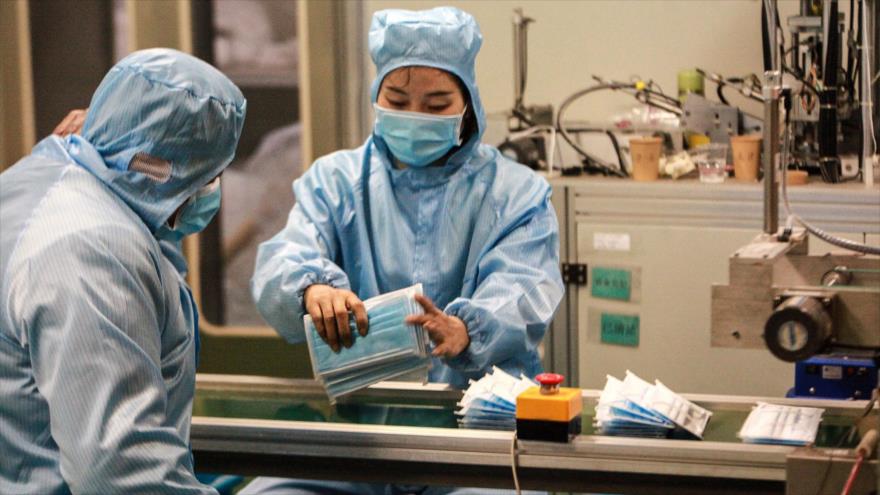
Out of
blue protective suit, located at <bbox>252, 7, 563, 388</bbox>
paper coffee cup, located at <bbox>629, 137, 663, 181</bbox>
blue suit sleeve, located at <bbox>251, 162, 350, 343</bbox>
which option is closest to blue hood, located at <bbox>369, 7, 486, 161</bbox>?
blue protective suit, located at <bbox>252, 7, 563, 388</bbox>

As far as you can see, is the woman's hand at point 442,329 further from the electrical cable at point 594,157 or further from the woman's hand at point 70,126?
the electrical cable at point 594,157

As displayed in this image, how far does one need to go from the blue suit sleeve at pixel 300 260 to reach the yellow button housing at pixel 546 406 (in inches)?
20.1

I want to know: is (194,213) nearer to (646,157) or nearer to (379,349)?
(379,349)

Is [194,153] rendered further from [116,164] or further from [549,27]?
[549,27]

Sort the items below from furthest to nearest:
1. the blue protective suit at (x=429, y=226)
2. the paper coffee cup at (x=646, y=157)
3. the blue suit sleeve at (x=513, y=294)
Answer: the paper coffee cup at (x=646, y=157)
the blue protective suit at (x=429, y=226)
the blue suit sleeve at (x=513, y=294)

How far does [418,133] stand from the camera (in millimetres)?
2164

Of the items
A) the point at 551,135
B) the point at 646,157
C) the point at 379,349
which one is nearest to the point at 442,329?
the point at 379,349

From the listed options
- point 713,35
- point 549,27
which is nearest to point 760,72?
point 713,35

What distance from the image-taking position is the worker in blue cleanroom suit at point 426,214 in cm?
210

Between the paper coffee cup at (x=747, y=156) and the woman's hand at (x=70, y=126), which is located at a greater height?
the woman's hand at (x=70, y=126)

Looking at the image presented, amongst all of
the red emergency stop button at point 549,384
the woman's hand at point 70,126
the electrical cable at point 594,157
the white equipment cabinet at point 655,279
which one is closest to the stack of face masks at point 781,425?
the red emergency stop button at point 549,384

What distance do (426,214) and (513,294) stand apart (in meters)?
0.26

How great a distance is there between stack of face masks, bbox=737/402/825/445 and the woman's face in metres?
0.79

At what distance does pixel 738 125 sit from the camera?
3.08 m
